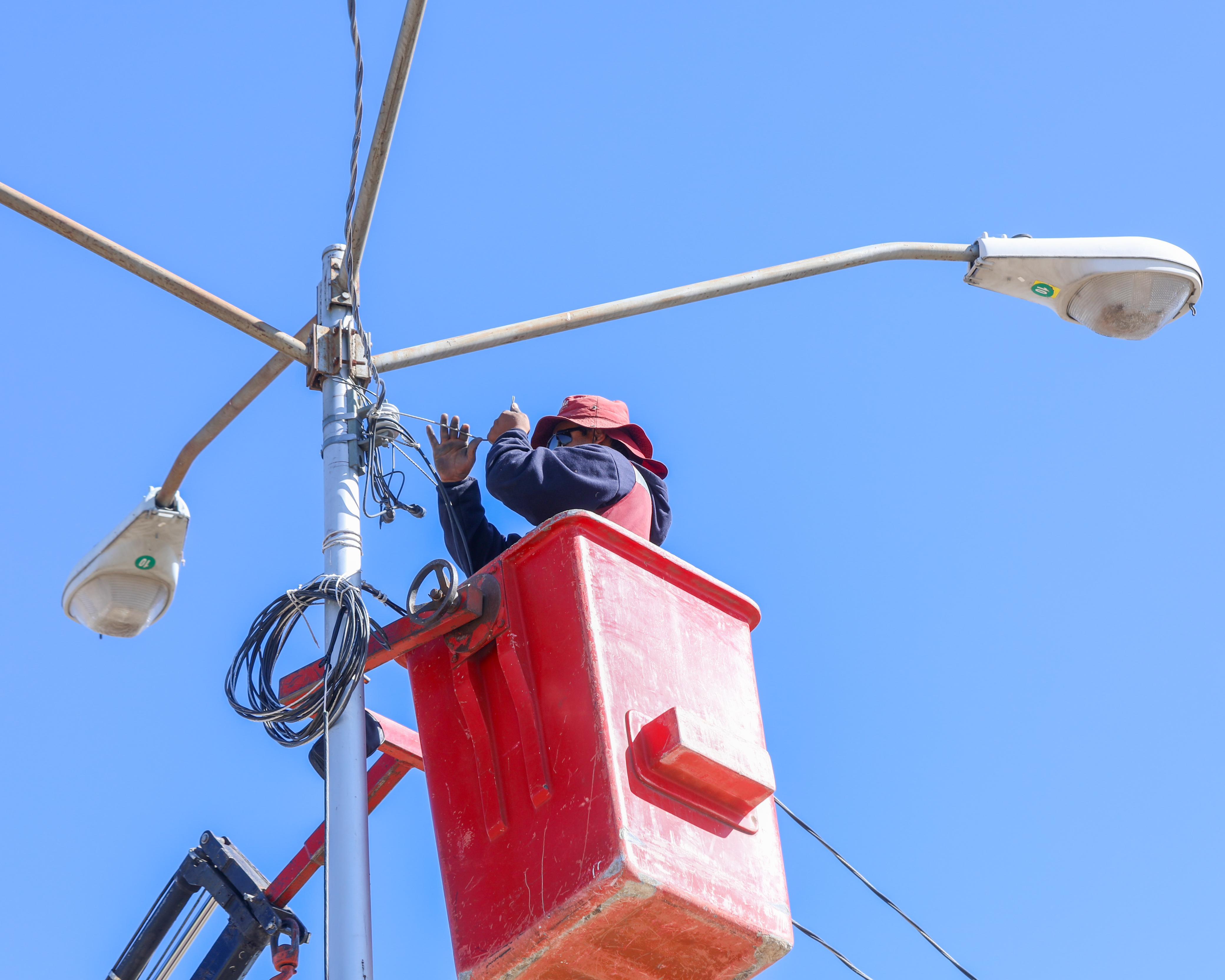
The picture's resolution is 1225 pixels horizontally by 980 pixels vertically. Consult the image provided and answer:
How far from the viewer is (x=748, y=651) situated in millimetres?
5688

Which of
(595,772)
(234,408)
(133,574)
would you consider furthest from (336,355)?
(595,772)

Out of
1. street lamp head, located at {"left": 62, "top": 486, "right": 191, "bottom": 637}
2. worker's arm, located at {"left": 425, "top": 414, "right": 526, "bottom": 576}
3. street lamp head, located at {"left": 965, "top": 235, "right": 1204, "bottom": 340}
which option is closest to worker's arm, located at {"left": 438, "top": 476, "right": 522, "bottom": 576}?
worker's arm, located at {"left": 425, "top": 414, "right": 526, "bottom": 576}

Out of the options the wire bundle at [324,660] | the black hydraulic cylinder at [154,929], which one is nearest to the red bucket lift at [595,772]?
the wire bundle at [324,660]

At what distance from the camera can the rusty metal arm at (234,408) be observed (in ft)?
18.0

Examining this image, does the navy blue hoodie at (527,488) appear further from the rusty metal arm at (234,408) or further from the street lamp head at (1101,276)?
the street lamp head at (1101,276)

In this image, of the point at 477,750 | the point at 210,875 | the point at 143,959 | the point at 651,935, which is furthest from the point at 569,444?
the point at 143,959

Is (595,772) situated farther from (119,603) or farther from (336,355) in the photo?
(119,603)

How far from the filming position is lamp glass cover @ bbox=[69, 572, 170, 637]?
19.9 ft

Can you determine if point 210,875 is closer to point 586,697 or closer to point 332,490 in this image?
point 332,490

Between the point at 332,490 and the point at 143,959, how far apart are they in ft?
11.8

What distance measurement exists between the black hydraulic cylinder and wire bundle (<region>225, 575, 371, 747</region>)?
2924 millimetres

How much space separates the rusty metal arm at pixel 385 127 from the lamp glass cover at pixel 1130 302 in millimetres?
2955

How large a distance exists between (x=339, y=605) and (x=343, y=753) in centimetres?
47

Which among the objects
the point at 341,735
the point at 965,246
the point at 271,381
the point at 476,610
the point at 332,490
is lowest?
the point at 341,735
